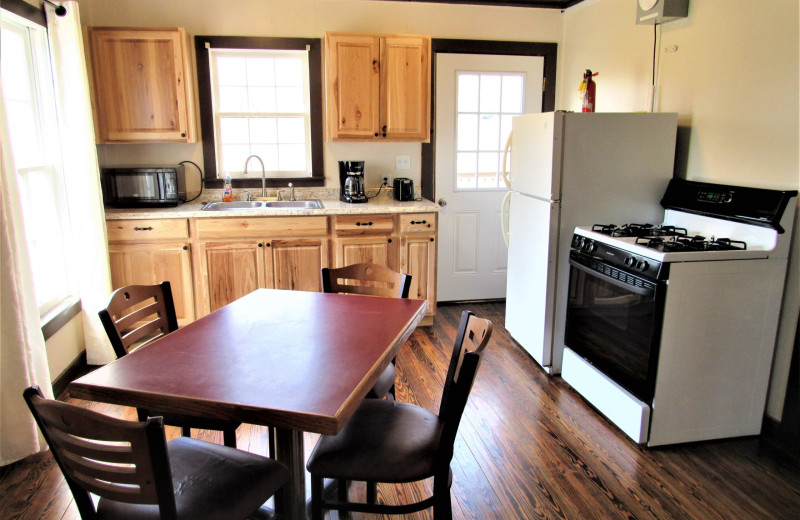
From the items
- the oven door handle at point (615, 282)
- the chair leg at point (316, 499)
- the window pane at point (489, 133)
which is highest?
the window pane at point (489, 133)

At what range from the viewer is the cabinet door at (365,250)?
371cm

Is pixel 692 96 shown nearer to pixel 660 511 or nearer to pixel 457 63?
pixel 457 63

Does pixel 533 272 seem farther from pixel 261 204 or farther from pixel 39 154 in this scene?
pixel 39 154

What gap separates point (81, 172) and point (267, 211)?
107cm

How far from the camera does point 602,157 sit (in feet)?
9.76

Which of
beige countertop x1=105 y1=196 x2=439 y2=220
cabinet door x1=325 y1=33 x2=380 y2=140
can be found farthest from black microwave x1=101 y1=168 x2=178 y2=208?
cabinet door x1=325 y1=33 x2=380 y2=140

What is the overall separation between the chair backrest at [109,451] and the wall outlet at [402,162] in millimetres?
3363

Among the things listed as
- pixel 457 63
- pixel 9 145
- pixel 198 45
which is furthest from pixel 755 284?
pixel 198 45

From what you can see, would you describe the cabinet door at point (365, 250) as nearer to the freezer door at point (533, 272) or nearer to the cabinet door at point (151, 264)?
the freezer door at point (533, 272)

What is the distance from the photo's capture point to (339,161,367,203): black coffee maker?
3.98m

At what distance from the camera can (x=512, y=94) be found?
14.3 ft

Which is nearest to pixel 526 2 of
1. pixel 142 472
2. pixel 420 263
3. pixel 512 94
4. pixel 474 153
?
pixel 512 94

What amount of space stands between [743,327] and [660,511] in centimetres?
92

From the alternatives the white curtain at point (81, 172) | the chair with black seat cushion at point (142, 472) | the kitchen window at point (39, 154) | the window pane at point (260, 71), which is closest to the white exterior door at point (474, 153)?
the window pane at point (260, 71)
